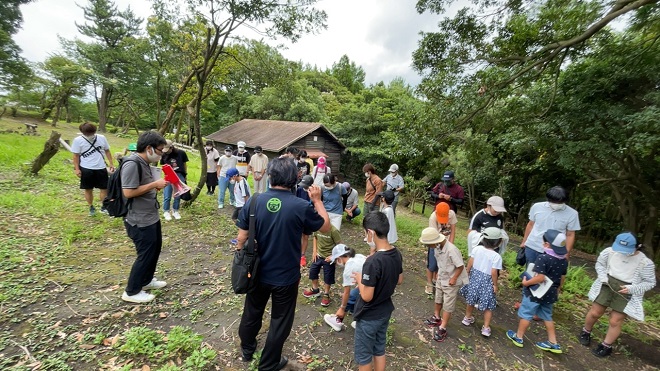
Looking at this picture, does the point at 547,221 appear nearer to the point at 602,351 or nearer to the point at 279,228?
the point at 602,351

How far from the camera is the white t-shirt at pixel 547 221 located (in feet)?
13.7

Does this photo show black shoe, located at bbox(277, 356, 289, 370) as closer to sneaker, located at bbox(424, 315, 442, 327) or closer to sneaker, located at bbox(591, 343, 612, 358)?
sneaker, located at bbox(424, 315, 442, 327)

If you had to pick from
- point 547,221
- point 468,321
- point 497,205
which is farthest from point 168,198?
point 547,221

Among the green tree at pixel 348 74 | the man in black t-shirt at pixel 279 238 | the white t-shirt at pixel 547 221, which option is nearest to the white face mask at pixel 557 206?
the white t-shirt at pixel 547 221

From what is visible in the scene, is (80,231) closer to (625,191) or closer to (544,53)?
(544,53)

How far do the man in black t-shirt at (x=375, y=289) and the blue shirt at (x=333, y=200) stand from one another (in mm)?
2264

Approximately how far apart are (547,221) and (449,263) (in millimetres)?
1953

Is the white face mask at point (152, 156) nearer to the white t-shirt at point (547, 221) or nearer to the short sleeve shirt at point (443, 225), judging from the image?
the short sleeve shirt at point (443, 225)

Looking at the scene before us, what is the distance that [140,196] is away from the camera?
3391 millimetres

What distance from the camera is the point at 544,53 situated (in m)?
5.93

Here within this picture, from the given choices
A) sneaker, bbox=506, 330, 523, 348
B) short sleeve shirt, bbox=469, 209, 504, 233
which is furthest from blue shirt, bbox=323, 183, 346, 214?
sneaker, bbox=506, 330, 523, 348

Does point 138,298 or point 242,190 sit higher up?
point 242,190

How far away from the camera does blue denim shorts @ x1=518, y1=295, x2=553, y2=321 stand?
140 inches

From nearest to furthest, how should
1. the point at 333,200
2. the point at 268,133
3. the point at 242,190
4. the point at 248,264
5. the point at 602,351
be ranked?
the point at 248,264 → the point at 602,351 → the point at 333,200 → the point at 242,190 → the point at 268,133
